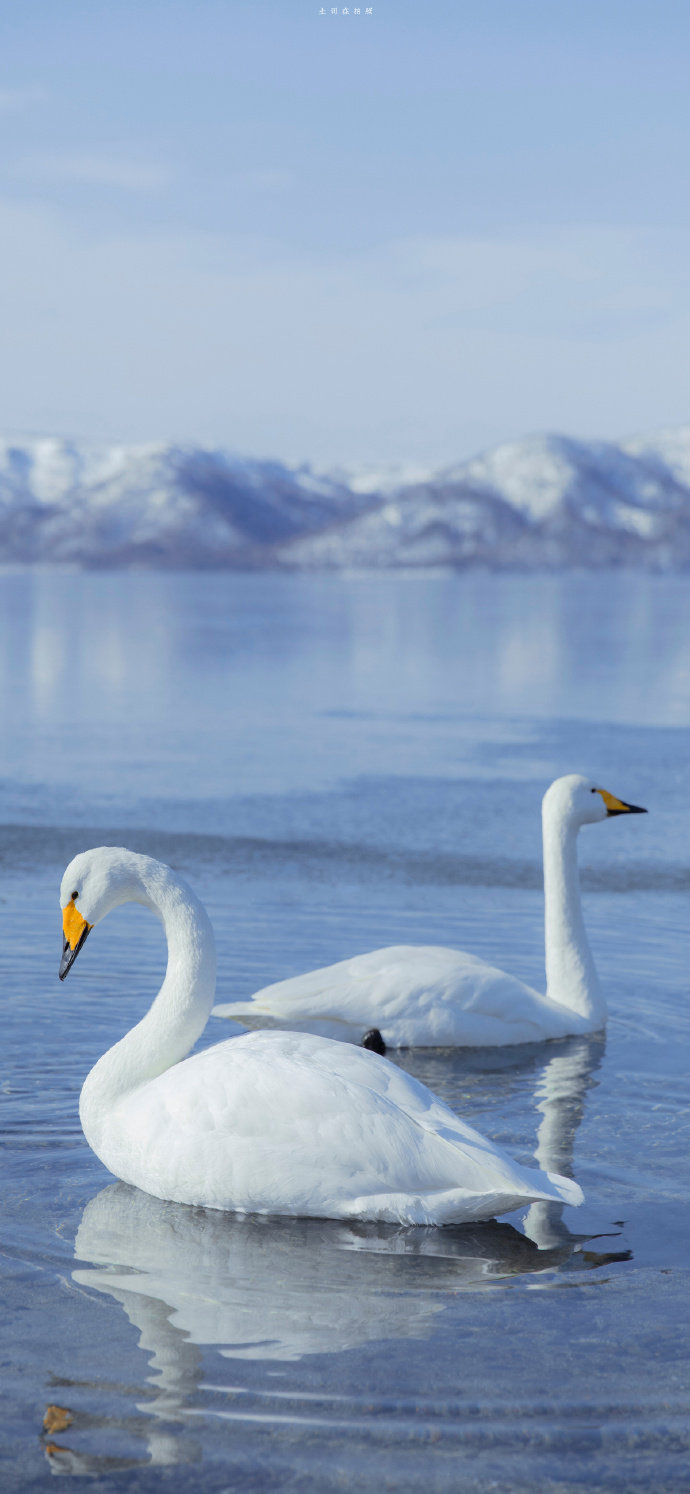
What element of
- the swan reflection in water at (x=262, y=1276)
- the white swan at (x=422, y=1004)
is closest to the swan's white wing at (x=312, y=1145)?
the swan reflection in water at (x=262, y=1276)

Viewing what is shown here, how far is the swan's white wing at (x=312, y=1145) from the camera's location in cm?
545

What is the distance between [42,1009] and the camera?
8.20 meters

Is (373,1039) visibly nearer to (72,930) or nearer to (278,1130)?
(72,930)

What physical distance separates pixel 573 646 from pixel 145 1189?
3709 cm

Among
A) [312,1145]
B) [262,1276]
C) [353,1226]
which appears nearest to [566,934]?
[353,1226]

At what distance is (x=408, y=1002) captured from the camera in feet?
26.5

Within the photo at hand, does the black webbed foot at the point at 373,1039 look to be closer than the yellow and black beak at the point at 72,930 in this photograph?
No

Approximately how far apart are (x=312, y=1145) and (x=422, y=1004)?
8.75 ft

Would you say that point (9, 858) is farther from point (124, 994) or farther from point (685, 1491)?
point (685, 1491)

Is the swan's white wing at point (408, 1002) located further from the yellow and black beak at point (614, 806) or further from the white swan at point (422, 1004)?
the yellow and black beak at point (614, 806)

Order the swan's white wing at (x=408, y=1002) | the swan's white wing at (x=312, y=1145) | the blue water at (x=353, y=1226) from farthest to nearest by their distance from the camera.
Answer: the swan's white wing at (x=408, y=1002), the swan's white wing at (x=312, y=1145), the blue water at (x=353, y=1226)

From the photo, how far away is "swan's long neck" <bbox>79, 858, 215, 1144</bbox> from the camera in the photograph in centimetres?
609

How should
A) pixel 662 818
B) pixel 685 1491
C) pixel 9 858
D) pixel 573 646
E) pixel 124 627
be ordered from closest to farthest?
pixel 685 1491
pixel 9 858
pixel 662 818
pixel 573 646
pixel 124 627

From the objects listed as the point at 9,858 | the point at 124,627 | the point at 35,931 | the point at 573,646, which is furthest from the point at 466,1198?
the point at 124,627
